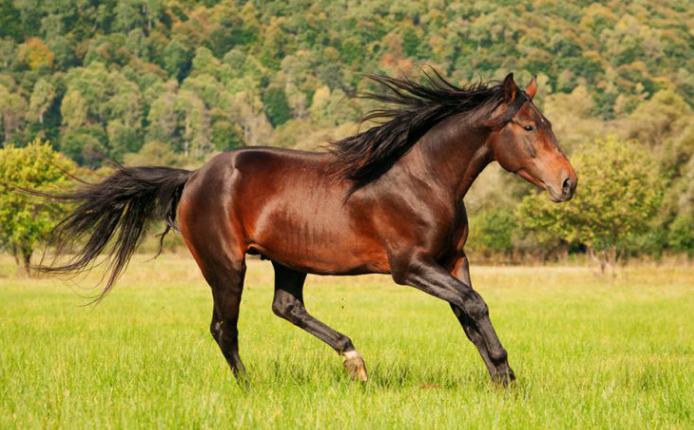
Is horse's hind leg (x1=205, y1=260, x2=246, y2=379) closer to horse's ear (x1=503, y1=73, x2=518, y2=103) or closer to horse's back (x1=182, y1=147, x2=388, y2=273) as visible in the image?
horse's back (x1=182, y1=147, x2=388, y2=273)

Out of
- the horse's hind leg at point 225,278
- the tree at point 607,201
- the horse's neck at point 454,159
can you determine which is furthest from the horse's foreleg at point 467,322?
the tree at point 607,201

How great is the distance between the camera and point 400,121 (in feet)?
26.7

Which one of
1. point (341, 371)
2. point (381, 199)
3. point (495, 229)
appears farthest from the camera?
point (495, 229)

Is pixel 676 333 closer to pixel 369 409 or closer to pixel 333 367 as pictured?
pixel 333 367

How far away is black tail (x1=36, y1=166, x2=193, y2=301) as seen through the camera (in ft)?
32.1

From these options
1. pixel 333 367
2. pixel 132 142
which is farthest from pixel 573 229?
pixel 132 142

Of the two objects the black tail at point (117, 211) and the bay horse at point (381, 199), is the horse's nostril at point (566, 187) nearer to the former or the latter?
the bay horse at point (381, 199)

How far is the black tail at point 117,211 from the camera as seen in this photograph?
9.80m

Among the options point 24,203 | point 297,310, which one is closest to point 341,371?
point 297,310

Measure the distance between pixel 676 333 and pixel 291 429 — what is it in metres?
13.0

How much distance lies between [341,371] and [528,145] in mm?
3331

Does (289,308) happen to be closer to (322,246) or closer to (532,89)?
(322,246)

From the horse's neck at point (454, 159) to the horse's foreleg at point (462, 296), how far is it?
0.76m

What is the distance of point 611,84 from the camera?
18175 centimetres
